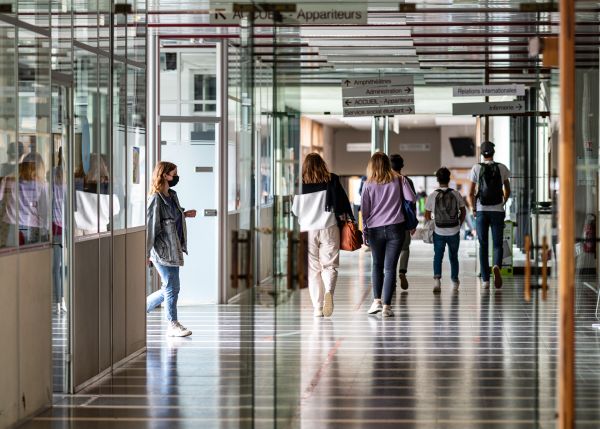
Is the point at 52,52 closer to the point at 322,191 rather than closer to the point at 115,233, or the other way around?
the point at 115,233

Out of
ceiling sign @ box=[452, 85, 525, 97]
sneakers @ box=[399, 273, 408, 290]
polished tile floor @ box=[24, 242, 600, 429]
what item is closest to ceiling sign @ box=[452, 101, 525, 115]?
ceiling sign @ box=[452, 85, 525, 97]

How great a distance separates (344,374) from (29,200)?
8.59 feet

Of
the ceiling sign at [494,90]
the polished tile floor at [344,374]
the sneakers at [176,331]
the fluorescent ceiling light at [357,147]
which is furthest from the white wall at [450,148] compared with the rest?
the sneakers at [176,331]

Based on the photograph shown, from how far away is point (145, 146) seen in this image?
9844 millimetres

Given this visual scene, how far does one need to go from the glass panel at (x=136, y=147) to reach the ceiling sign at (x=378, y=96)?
5775 mm

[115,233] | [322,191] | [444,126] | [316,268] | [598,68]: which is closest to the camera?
[598,68]

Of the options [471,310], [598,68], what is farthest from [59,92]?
[471,310]

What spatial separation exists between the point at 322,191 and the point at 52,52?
109 inches

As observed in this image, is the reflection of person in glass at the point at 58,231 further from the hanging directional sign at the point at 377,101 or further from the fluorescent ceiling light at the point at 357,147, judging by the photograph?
the fluorescent ceiling light at the point at 357,147

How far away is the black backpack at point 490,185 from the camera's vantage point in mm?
15000

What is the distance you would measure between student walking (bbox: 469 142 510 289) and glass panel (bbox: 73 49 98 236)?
758 cm

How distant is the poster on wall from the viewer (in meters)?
9.53

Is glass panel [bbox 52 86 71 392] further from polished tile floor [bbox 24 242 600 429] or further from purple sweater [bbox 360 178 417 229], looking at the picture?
purple sweater [bbox 360 178 417 229]

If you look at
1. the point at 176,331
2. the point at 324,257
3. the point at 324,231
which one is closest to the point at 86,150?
the point at 176,331
